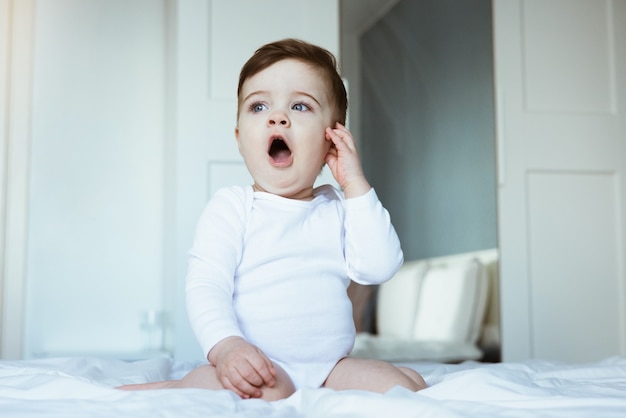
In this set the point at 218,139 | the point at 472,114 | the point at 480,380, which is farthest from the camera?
the point at 472,114

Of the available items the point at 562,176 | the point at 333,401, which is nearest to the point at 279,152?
the point at 333,401

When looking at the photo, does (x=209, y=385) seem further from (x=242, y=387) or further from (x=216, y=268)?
(x=216, y=268)

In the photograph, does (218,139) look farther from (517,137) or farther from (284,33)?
(517,137)

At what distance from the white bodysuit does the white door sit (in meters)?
1.94

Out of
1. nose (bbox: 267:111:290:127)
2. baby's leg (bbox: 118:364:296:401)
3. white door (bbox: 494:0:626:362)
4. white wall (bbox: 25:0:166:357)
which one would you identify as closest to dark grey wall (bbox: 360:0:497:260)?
white door (bbox: 494:0:626:362)

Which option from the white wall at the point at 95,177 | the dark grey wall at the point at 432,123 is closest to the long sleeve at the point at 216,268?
the dark grey wall at the point at 432,123

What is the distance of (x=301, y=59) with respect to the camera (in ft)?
4.52

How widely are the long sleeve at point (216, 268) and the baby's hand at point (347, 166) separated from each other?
16cm

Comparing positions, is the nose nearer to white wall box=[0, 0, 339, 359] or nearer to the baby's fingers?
the baby's fingers

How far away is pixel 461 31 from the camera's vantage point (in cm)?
313

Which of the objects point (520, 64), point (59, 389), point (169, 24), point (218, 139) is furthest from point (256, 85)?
point (520, 64)

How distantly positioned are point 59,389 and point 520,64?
262 cm

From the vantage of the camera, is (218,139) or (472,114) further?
(472,114)

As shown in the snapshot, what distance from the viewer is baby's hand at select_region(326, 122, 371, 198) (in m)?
1.35
